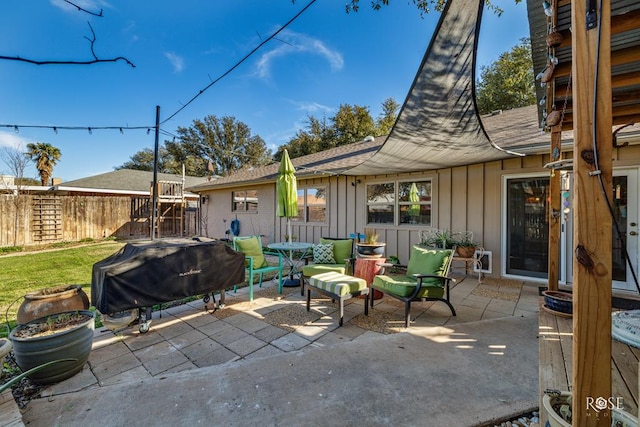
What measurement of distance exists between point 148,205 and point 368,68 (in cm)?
1288

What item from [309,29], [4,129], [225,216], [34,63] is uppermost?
[309,29]

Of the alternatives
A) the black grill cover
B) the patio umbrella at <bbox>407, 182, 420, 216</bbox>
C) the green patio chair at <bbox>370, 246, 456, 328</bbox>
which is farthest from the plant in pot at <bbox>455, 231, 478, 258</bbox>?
the black grill cover

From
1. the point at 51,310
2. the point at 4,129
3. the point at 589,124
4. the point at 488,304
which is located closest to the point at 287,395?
the point at 589,124

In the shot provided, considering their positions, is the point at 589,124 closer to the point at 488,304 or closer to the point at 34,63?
the point at 34,63

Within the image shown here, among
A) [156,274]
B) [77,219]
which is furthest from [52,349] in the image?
[77,219]

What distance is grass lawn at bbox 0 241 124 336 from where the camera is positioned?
15.7 feet

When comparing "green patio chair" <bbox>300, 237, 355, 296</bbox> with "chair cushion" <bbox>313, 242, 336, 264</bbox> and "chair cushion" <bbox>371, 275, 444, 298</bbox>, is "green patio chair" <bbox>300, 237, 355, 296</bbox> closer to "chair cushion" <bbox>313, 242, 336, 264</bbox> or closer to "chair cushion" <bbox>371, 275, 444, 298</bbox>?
"chair cushion" <bbox>313, 242, 336, 264</bbox>

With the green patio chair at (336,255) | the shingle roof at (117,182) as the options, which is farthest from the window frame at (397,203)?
the shingle roof at (117,182)

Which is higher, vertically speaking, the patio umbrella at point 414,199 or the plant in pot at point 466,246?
the patio umbrella at point 414,199

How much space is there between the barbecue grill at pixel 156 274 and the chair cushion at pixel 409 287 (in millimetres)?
2123

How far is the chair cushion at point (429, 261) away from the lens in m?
3.91

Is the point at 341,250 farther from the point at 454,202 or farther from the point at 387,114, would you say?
the point at 387,114

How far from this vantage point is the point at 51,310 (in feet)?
9.95

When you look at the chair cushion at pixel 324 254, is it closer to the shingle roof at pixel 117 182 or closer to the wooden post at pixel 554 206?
the wooden post at pixel 554 206
